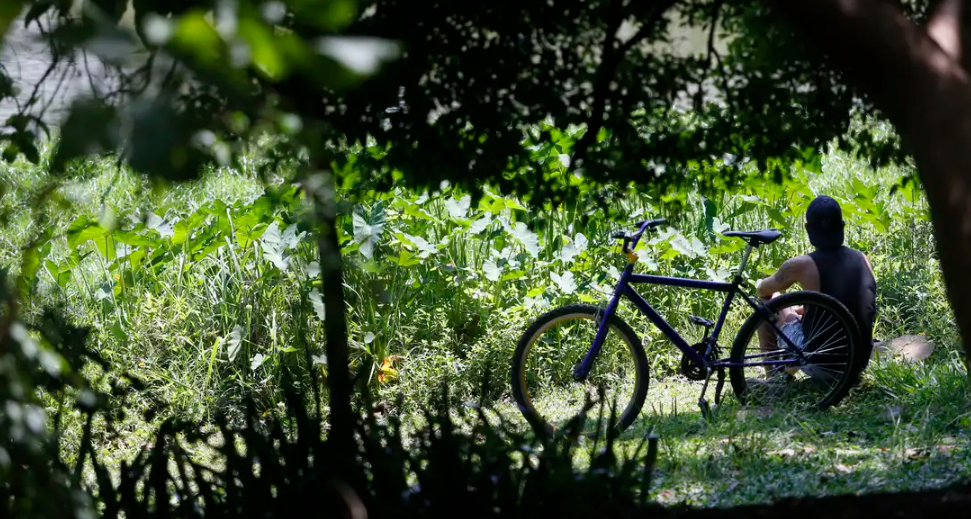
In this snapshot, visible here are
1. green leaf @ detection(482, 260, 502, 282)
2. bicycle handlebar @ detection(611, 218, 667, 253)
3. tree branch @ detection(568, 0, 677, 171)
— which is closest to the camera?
tree branch @ detection(568, 0, 677, 171)

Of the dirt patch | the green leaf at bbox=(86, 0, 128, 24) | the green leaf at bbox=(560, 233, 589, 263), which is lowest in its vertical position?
the green leaf at bbox=(86, 0, 128, 24)

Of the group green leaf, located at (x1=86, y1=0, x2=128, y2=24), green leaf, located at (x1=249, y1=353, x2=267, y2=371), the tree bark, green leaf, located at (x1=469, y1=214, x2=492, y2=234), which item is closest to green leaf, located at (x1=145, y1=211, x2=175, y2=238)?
green leaf, located at (x1=249, y1=353, x2=267, y2=371)

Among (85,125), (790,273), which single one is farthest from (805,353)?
(85,125)

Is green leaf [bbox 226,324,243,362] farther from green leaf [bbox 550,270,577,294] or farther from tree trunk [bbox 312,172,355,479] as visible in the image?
tree trunk [bbox 312,172,355,479]

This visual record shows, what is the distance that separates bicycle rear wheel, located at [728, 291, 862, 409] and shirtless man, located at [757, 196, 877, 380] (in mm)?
97

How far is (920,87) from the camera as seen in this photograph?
7.34 ft

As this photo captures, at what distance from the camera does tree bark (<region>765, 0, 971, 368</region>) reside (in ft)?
7.29

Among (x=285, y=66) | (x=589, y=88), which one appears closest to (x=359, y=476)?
(x=589, y=88)

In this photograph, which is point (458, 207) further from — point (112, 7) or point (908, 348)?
point (112, 7)

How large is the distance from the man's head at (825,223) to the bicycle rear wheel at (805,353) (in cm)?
36

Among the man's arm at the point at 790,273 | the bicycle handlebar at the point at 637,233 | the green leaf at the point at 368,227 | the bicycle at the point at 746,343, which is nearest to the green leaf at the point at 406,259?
the green leaf at the point at 368,227

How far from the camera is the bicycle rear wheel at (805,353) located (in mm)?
5438

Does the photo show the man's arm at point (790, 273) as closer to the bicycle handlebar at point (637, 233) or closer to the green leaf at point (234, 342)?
the bicycle handlebar at point (637, 233)

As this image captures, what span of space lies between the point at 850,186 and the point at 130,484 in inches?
240
